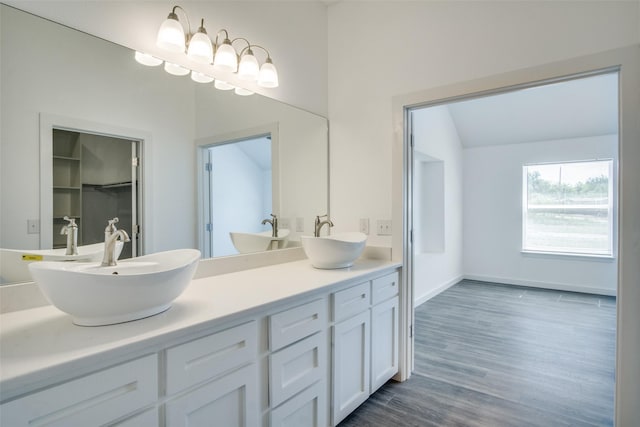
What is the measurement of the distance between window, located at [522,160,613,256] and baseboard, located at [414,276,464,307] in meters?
1.18

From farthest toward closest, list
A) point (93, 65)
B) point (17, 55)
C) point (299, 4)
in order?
1. point (299, 4)
2. point (93, 65)
3. point (17, 55)

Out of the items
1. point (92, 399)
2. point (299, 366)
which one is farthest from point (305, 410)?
point (92, 399)

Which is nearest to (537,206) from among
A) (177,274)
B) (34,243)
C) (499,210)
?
(499,210)

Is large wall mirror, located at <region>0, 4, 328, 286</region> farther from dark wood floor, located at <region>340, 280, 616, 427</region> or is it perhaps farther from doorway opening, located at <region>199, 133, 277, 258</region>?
dark wood floor, located at <region>340, 280, 616, 427</region>

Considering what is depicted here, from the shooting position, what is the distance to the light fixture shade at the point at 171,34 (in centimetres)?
155

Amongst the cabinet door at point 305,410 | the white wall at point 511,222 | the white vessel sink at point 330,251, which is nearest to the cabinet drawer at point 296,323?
the cabinet door at point 305,410

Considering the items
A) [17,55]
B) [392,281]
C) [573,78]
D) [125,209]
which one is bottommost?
[392,281]

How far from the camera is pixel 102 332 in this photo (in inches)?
39.4

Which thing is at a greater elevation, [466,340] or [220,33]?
[220,33]

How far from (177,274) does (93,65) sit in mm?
1018

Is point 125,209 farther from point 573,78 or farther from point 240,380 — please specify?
point 573,78

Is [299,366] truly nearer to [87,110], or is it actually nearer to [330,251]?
[330,251]

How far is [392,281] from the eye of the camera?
7.36ft

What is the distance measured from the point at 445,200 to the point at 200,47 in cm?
410
